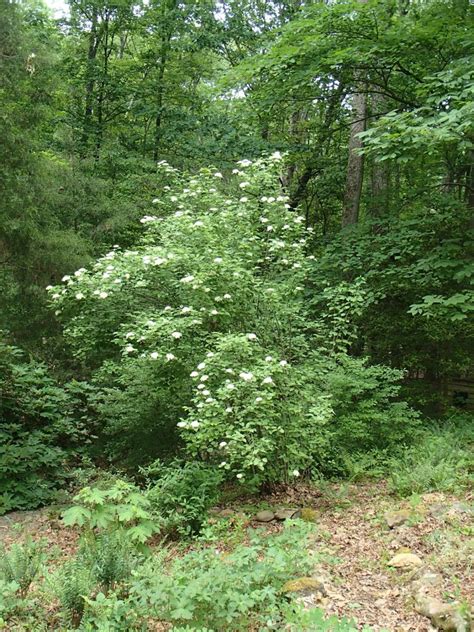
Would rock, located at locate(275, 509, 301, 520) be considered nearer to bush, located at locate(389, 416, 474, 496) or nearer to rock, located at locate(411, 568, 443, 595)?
bush, located at locate(389, 416, 474, 496)

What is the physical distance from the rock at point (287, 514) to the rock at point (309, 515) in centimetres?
4

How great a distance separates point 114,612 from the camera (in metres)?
2.98

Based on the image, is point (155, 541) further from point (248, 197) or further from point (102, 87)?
point (102, 87)

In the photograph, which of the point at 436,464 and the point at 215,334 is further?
the point at 436,464

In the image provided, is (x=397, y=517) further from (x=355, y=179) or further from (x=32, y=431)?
(x=355, y=179)

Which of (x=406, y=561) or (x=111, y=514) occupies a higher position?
(x=111, y=514)

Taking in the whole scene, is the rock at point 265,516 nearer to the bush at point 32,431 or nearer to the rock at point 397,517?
the rock at point 397,517

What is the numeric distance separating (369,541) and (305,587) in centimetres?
117

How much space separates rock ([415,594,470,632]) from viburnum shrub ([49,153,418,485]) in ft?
4.89

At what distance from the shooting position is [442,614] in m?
3.14

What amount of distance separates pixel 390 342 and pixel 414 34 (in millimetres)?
4777

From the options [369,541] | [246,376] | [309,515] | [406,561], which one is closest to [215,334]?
[246,376]

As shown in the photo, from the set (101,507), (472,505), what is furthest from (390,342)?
(101,507)

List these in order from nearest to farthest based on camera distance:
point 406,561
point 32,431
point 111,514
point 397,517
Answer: point 406,561 → point 111,514 → point 397,517 → point 32,431
